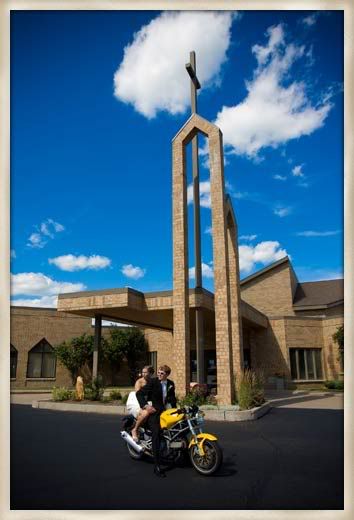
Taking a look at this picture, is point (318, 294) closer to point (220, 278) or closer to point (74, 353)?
point (74, 353)

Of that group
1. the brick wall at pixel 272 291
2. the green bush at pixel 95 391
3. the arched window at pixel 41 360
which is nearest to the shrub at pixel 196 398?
the green bush at pixel 95 391

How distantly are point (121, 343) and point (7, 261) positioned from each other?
27987mm

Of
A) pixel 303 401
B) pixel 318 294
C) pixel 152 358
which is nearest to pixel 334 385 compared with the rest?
pixel 303 401

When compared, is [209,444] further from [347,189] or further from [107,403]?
[107,403]

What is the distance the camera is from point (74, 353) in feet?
101

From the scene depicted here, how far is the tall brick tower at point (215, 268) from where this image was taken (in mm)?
13898

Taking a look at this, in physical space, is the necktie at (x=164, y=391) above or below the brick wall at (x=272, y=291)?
below

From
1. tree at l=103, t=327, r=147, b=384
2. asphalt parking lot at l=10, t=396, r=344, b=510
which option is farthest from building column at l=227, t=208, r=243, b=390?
tree at l=103, t=327, r=147, b=384

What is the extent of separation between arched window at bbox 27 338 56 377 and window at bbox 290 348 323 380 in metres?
18.3

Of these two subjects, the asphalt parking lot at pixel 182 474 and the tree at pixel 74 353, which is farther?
the tree at pixel 74 353

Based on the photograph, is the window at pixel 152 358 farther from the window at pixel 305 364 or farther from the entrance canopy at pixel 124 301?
the entrance canopy at pixel 124 301

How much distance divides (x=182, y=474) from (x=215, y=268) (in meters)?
9.08

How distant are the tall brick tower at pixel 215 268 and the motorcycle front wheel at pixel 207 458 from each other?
776 centimetres

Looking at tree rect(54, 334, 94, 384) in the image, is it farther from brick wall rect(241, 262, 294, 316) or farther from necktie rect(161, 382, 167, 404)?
necktie rect(161, 382, 167, 404)
